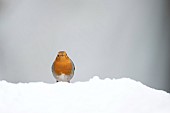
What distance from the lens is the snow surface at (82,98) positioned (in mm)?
532

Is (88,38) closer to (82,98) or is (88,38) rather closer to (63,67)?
(63,67)

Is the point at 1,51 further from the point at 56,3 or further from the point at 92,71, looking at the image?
the point at 92,71

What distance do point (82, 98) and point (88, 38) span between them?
4.52 ft

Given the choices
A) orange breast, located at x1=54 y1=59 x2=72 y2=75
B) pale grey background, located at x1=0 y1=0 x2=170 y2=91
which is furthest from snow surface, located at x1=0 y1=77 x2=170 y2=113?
pale grey background, located at x1=0 y1=0 x2=170 y2=91

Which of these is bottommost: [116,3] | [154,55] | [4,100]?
[4,100]

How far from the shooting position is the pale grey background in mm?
1874

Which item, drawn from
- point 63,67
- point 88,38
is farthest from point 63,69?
point 88,38

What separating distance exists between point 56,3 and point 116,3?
15.5 inches

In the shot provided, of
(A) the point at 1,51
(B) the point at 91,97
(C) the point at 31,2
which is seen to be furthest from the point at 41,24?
(B) the point at 91,97

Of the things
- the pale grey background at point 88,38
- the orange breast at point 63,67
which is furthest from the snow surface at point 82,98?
the pale grey background at point 88,38

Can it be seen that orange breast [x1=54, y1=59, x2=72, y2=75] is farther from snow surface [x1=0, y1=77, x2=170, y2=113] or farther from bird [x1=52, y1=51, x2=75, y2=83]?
snow surface [x1=0, y1=77, x2=170, y2=113]

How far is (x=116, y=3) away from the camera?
6.48 feet

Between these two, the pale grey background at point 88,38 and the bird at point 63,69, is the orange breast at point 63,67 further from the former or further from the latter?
the pale grey background at point 88,38

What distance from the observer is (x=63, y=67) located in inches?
51.8
